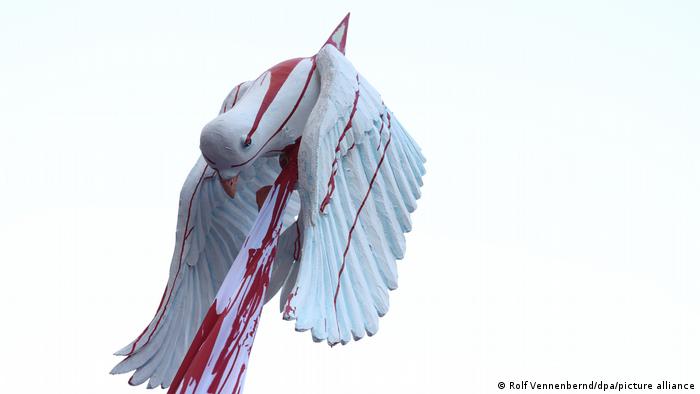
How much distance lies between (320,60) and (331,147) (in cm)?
29

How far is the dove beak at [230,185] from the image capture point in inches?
135

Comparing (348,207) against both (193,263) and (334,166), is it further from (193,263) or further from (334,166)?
(193,263)

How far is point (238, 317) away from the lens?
324 cm

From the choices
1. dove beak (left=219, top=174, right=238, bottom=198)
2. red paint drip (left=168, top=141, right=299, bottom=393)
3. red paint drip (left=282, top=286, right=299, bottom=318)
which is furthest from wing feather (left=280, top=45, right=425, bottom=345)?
dove beak (left=219, top=174, right=238, bottom=198)

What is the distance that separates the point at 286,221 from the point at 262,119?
1.69ft

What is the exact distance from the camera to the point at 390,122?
12.1ft

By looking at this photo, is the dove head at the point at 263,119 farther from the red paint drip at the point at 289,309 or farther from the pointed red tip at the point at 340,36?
the red paint drip at the point at 289,309

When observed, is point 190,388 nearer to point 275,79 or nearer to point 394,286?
point 394,286

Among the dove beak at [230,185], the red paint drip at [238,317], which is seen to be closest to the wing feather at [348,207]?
the red paint drip at [238,317]

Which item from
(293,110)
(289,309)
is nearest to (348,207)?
(293,110)

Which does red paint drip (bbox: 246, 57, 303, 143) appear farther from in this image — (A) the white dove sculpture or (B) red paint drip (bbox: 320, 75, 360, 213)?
(B) red paint drip (bbox: 320, 75, 360, 213)

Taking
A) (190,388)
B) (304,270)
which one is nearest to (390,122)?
(304,270)

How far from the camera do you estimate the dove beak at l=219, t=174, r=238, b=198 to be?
3420 millimetres

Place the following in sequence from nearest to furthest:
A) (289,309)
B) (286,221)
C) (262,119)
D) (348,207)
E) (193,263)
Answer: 1. (289,309)
2. (262,119)
3. (348,207)
4. (193,263)
5. (286,221)
